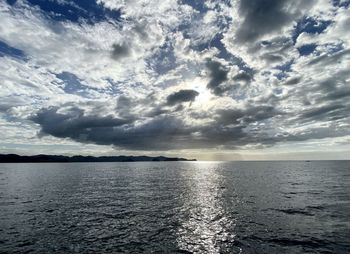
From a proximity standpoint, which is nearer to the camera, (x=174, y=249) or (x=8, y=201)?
(x=174, y=249)

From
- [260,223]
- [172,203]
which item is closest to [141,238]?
[260,223]

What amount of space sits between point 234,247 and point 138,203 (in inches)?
1149

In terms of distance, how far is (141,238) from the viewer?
28.9m

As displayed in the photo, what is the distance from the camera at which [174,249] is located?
83.5ft

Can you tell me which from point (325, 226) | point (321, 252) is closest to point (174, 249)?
point (321, 252)

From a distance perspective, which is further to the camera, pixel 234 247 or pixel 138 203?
pixel 138 203

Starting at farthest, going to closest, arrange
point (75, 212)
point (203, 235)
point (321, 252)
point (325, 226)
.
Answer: point (75, 212) < point (325, 226) < point (203, 235) < point (321, 252)

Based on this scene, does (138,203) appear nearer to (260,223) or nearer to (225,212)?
(225,212)

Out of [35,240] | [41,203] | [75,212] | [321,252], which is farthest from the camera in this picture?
[41,203]

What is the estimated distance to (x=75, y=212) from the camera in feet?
140

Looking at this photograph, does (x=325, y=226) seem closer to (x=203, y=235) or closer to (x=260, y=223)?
(x=260, y=223)

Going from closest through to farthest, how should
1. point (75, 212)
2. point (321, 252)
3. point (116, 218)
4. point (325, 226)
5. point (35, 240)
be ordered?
point (321, 252) → point (35, 240) → point (325, 226) → point (116, 218) → point (75, 212)

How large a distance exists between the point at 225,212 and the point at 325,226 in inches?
600

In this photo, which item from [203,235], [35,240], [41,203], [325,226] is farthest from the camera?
[41,203]
